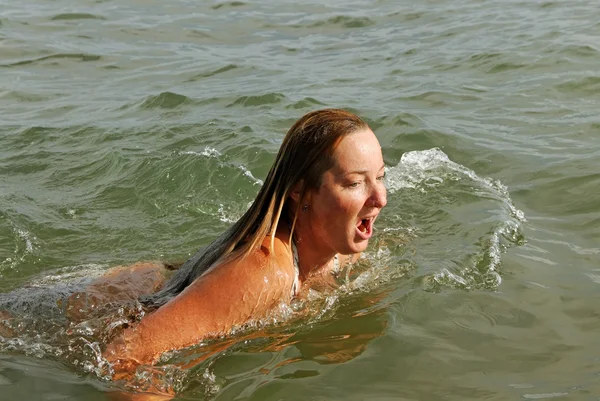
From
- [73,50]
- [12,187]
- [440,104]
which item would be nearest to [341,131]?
[12,187]

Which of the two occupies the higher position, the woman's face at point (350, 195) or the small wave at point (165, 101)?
the woman's face at point (350, 195)

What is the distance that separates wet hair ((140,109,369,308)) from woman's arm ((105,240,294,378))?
85 mm

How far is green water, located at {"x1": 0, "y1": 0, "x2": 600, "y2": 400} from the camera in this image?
4.16 metres

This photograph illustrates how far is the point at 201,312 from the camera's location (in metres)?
3.98

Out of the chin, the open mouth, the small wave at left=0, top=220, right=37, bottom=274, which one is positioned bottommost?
the small wave at left=0, top=220, right=37, bottom=274

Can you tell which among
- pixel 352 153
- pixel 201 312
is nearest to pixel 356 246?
pixel 352 153

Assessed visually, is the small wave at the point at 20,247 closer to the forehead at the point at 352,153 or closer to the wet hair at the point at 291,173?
the wet hair at the point at 291,173

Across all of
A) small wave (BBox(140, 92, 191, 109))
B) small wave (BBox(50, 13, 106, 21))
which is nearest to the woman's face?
small wave (BBox(140, 92, 191, 109))

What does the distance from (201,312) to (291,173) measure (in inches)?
29.7

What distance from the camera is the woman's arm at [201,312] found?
396 centimetres

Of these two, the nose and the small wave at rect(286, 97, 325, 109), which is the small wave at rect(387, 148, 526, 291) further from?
the small wave at rect(286, 97, 325, 109)

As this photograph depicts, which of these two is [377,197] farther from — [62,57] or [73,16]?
[73,16]

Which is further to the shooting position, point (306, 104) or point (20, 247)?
point (306, 104)

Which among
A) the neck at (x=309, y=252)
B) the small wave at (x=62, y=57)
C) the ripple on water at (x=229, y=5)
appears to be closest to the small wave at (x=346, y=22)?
the ripple on water at (x=229, y=5)
